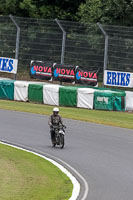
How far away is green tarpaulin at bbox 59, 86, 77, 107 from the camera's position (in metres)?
32.2

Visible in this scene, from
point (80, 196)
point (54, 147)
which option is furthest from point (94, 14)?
point (80, 196)

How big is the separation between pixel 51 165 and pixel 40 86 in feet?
59.3

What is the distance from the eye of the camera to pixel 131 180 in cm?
1349

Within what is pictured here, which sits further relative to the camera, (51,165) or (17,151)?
(17,151)

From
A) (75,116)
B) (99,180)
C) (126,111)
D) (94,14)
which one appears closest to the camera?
(99,180)

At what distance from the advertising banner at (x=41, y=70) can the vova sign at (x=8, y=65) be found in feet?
4.43

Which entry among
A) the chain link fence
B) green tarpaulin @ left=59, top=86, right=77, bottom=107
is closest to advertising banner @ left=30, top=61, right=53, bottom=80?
the chain link fence

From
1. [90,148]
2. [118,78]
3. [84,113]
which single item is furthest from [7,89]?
[90,148]

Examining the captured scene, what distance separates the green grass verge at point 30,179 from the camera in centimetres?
1162

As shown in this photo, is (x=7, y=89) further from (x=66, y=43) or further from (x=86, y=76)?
(x=86, y=76)

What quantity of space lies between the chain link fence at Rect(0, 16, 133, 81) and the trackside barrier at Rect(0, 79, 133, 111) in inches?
77.9

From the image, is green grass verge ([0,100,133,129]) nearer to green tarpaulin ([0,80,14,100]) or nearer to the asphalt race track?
green tarpaulin ([0,80,14,100])

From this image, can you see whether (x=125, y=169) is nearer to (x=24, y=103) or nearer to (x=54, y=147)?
(x=54, y=147)

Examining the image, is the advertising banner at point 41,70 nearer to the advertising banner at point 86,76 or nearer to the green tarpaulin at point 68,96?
the advertising banner at point 86,76
